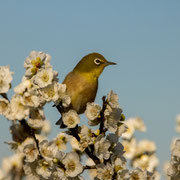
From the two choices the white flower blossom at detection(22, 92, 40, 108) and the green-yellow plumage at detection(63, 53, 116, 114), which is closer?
the white flower blossom at detection(22, 92, 40, 108)

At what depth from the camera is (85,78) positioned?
500 centimetres

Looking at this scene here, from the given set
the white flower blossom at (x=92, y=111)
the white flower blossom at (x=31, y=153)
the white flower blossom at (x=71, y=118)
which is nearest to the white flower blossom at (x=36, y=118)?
the white flower blossom at (x=31, y=153)

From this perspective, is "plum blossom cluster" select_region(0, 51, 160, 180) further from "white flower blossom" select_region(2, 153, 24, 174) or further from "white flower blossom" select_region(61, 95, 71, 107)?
"white flower blossom" select_region(2, 153, 24, 174)

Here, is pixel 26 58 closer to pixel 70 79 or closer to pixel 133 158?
pixel 70 79

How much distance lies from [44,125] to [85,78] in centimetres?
168

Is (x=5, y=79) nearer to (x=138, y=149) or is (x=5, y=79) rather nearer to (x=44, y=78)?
(x=44, y=78)

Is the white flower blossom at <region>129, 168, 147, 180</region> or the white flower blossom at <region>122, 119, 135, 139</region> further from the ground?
the white flower blossom at <region>122, 119, 135, 139</region>

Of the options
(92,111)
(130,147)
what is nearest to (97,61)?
(92,111)

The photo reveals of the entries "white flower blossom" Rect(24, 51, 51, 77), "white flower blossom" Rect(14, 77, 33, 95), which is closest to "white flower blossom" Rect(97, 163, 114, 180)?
"white flower blossom" Rect(14, 77, 33, 95)

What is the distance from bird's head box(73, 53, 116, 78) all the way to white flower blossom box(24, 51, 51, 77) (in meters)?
1.42

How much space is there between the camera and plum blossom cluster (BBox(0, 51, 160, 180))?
316 cm

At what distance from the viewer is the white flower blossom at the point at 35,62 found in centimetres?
364

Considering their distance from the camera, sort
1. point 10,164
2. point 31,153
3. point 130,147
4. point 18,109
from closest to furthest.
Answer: point 18,109 < point 31,153 < point 10,164 < point 130,147

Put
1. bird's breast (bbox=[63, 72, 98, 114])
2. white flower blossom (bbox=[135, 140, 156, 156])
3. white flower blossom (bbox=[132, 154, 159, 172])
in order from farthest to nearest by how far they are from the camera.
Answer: white flower blossom (bbox=[135, 140, 156, 156]) < white flower blossom (bbox=[132, 154, 159, 172]) < bird's breast (bbox=[63, 72, 98, 114])
